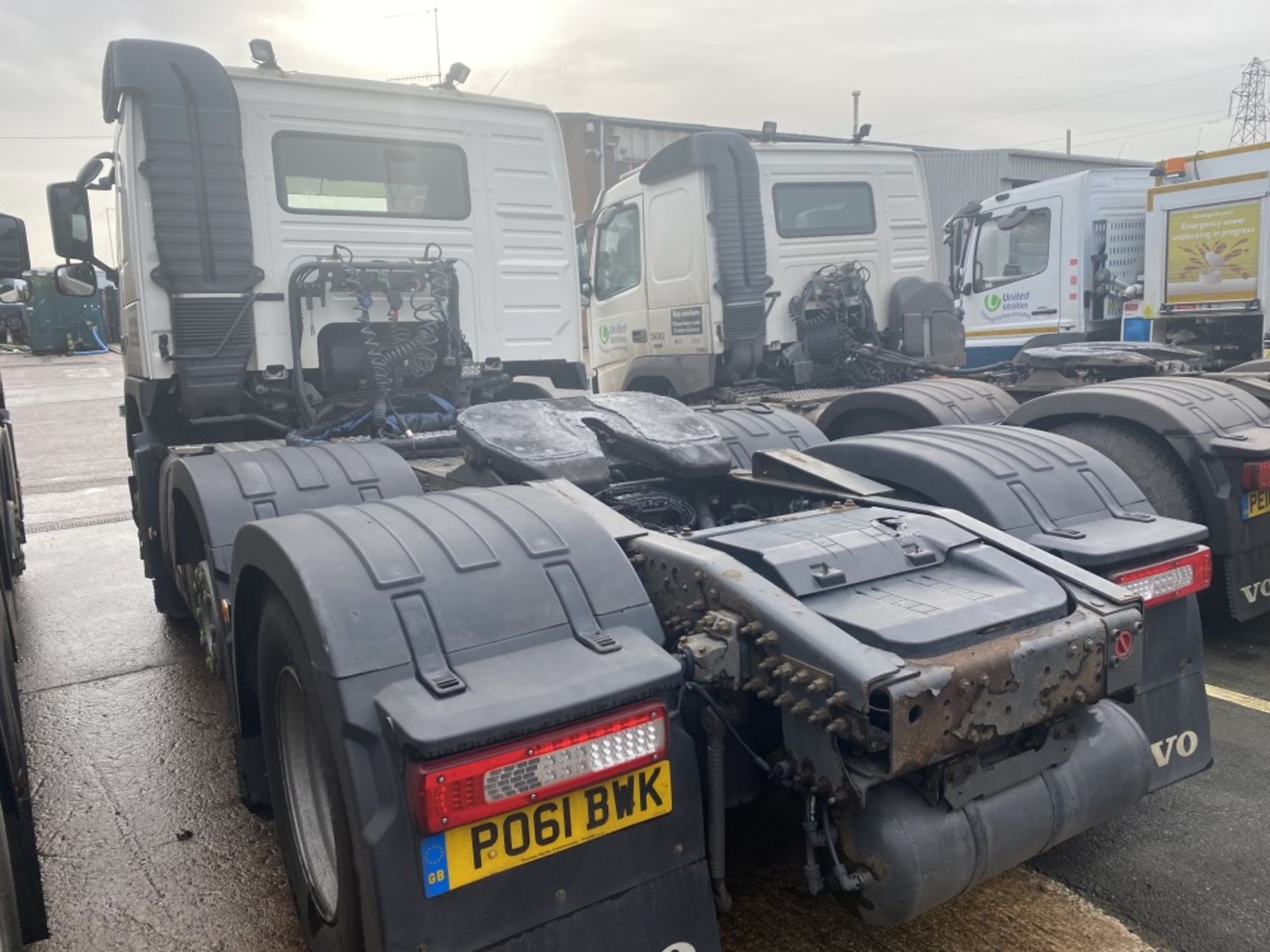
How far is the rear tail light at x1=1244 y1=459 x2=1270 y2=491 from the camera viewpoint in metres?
3.95

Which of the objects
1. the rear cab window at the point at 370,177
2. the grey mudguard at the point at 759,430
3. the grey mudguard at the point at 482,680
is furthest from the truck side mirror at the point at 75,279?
the grey mudguard at the point at 482,680

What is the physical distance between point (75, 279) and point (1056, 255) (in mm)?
8623

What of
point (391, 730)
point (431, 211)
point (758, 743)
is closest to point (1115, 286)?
point (431, 211)

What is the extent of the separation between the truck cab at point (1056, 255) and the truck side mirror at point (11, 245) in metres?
8.26

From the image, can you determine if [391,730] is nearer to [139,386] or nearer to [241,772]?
[241,772]

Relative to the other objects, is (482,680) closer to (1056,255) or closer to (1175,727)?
(1175,727)

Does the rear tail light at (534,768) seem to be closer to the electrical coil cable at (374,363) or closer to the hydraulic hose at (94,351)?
the electrical coil cable at (374,363)

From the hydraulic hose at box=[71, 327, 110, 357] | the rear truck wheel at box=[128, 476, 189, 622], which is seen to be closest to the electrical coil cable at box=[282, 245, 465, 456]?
the rear truck wheel at box=[128, 476, 189, 622]

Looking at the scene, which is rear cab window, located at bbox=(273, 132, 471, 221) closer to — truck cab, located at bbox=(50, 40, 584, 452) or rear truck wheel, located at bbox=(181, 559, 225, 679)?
truck cab, located at bbox=(50, 40, 584, 452)

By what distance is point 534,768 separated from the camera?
1.76m

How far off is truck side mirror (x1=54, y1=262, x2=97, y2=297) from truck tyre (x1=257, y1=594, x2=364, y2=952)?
384 cm

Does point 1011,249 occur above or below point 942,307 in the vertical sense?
above

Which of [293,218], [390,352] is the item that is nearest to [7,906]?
[390,352]

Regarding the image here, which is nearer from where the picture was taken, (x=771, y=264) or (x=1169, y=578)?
(x=1169, y=578)
